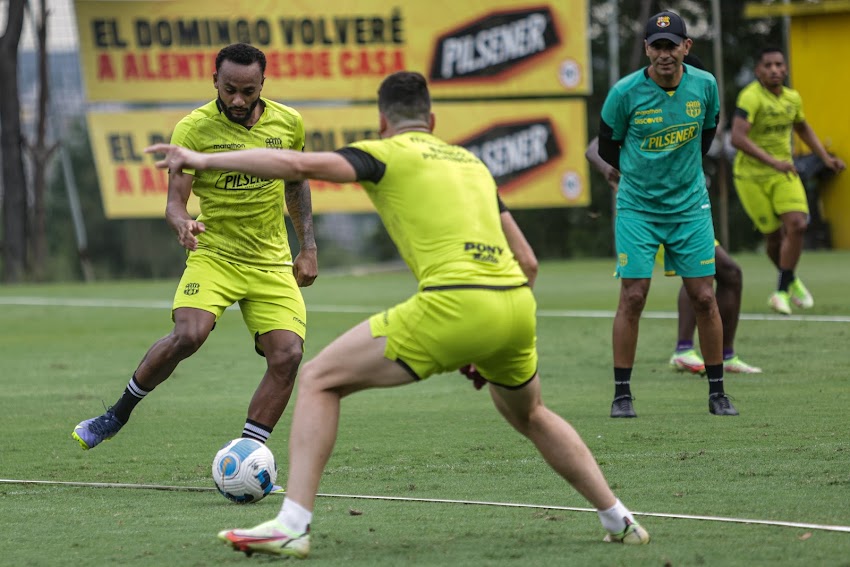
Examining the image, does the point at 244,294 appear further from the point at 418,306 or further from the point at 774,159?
the point at 774,159

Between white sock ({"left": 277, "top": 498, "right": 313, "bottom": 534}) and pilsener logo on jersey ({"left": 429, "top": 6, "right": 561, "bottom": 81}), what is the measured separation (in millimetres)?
24551

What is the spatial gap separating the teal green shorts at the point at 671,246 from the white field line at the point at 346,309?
19.5 ft

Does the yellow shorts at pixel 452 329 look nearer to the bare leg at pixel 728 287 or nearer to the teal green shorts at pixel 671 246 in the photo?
the teal green shorts at pixel 671 246

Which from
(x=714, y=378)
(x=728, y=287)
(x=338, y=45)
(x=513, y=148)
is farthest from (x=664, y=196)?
(x=338, y=45)

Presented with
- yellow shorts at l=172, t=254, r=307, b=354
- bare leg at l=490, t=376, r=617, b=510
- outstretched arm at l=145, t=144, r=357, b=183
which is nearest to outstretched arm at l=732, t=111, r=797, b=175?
yellow shorts at l=172, t=254, r=307, b=354

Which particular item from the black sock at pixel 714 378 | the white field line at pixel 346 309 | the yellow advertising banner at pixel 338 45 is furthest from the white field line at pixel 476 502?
the yellow advertising banner at pixel 338 45

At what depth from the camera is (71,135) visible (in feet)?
144

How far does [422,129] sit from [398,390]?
238 inches

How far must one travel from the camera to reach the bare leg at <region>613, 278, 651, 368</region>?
9.37 metres

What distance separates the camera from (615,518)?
555cm

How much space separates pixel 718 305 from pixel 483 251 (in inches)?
230

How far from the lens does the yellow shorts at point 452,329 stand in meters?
5.35

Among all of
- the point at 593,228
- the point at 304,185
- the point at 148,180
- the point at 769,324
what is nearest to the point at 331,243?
the point at 593,228

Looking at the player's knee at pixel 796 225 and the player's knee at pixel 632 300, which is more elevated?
the player's knee at pixel 632 300
